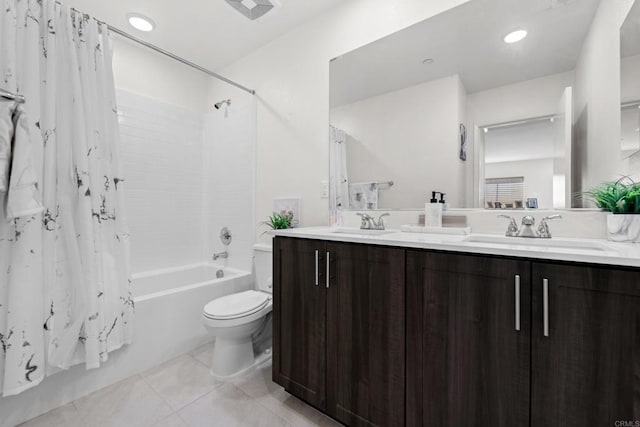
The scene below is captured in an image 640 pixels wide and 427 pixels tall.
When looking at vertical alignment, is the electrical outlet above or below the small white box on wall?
above

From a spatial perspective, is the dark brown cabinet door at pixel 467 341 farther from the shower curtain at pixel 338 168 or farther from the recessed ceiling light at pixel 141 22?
the recessed ceiling light at pixel 141 22

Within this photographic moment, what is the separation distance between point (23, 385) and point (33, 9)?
1.91m

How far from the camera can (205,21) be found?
7.02 feet

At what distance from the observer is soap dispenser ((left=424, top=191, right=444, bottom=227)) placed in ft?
4.86

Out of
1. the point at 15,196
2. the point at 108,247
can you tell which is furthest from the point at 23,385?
the point at 15,196

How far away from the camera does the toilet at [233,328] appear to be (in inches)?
65.1

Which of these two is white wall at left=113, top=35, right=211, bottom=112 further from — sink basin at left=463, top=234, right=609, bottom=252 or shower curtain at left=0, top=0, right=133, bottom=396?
sink basin at left=463, top=234, right=609, bottom=252

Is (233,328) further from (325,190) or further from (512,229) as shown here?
(512,229)

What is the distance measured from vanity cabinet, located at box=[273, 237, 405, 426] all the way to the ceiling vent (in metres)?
1.66

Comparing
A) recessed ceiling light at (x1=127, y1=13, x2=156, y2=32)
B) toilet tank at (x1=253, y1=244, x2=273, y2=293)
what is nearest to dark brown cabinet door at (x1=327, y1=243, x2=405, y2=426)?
toilet tank at (x1=253, y1=244, x2=273, y2=293)

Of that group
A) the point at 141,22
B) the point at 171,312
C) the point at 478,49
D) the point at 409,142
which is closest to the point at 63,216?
the point at 171,312

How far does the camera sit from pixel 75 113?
4.97 feet

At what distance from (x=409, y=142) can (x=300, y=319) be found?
120 cm

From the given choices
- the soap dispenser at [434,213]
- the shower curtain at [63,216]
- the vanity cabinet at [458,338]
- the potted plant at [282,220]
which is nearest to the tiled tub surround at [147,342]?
the shower curtain at [63,216]
